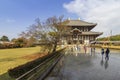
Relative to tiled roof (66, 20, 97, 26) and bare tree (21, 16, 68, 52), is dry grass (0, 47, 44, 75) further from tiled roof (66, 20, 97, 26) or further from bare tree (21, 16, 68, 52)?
tiled roof (66, 20, 97, 26)

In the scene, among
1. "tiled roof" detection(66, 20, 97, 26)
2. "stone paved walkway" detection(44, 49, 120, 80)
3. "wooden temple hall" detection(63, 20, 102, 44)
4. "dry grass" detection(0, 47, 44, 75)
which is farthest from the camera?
"tiled roof" detection(66, 20, 97, 26)

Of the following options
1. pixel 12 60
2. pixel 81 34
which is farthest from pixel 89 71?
pixel 81 34

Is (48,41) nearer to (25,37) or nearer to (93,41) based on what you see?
(25,37)

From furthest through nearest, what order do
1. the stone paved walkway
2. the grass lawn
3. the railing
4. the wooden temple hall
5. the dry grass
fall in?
the wooden temple hall
the dry grass
the grass lawn
the stone paved walkway
the railing

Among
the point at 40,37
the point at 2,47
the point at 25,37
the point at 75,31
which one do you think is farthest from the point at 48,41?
the point at 75,31

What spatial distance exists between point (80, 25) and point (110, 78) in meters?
83.3

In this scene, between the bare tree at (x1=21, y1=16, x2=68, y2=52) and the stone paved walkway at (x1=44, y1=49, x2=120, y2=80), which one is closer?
the stone paved walkway at (x1=44, y1=49, x2=120, y2=80)

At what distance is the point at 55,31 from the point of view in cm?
3916

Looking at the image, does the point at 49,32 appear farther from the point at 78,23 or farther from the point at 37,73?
the point at 78,23

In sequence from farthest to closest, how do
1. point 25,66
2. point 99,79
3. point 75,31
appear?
point 75,31 < point 99,79 < point 25,66

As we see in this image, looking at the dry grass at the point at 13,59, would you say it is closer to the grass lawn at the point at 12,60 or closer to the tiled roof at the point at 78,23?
the grass lawn at the point at 12,60

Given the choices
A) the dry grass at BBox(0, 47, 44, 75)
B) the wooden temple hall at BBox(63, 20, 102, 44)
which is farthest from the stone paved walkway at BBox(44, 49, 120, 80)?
the wooden temple hall at BBox(63, 20, 102, 44)

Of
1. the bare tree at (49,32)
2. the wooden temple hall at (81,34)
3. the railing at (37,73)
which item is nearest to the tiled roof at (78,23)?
the wooden temple hall at (81,34)

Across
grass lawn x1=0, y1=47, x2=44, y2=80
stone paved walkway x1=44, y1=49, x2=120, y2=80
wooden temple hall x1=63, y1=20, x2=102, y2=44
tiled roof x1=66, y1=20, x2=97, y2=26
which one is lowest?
stone paved walkway x1=44, y1=49, x2=120, y2=80
